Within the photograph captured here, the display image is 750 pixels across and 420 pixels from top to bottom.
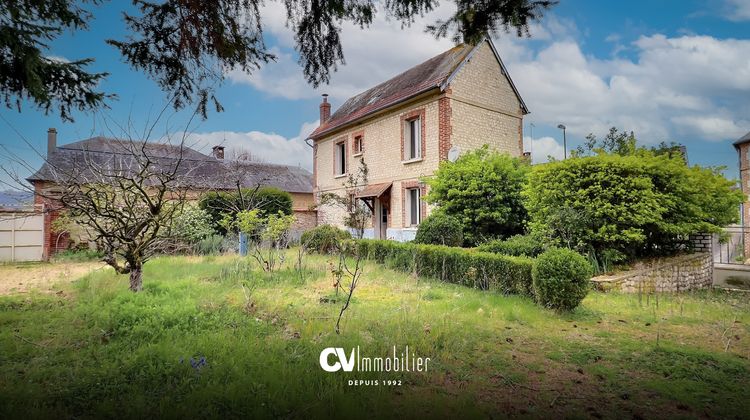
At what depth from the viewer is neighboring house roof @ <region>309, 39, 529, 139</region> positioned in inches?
557

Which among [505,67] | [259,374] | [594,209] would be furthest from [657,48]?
[505,67]

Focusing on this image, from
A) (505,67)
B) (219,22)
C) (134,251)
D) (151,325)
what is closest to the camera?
(219,22)

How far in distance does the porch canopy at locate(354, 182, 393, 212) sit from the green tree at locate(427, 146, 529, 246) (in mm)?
4480

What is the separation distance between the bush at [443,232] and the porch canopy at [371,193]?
550cm

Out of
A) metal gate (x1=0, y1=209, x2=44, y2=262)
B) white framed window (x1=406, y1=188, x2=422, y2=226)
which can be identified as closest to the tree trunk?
metal gate (x1=0, y1=209, x2=44, y2=262)

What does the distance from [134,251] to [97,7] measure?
3708 millimetres

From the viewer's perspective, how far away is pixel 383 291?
679 cm

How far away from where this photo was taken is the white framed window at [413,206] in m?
15.2

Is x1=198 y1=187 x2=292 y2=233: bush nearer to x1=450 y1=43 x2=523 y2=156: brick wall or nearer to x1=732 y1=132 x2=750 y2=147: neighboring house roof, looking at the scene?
x1=450 y1=43 x2=523 y2=156: brick wall

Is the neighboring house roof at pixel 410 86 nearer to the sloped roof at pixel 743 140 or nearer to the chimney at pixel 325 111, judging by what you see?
the chimney at pixel 325 111

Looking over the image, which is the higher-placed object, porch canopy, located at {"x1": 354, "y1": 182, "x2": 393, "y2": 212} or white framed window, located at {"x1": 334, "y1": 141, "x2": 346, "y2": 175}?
white framed window, located at {"x1": 334, "y1": 141, "x2": 346, "y2": 175}

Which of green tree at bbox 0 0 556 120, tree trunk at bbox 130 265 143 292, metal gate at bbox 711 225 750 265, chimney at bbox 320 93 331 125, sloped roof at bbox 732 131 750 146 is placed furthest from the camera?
chimney at bbox 320 93 331 125

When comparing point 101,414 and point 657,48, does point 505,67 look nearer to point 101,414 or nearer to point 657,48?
point 657,48

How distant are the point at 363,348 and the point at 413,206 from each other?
1205 centimetres
